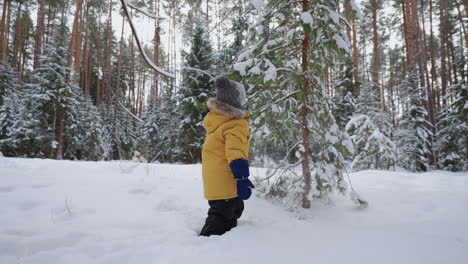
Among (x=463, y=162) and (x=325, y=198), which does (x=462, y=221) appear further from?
(x=463, y=162)

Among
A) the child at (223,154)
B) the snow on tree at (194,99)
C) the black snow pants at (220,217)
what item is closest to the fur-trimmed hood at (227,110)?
the child at (223,154)

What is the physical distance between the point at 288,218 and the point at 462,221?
2209 millimetres

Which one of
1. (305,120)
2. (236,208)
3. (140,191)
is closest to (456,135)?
(305,120)

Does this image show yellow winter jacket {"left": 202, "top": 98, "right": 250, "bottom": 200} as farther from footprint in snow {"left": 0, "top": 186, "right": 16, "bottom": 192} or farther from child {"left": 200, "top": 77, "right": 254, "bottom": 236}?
footprint in snow {"left": 0, "top": 186, "right": 16, "bottom": 192}

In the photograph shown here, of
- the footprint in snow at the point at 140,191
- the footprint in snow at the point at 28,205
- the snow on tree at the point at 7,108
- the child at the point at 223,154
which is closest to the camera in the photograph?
the child at the point at 223,154

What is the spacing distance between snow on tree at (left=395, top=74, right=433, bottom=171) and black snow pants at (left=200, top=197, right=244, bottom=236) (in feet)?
42.3

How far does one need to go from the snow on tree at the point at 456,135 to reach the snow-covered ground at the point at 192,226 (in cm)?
1170

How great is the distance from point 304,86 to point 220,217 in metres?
2.22

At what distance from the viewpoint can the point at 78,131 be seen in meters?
15.7

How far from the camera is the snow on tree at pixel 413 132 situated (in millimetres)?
12375

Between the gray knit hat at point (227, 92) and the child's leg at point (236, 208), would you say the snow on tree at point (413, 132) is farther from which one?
the gray knit hat at point (227, 92)

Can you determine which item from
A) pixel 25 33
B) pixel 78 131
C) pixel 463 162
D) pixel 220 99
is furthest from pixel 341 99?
A: pixel 25 33

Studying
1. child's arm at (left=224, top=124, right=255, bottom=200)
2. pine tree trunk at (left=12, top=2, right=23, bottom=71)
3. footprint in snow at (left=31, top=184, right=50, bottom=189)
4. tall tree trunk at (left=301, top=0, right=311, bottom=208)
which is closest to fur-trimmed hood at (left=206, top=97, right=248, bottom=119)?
child's arm at (left=224, top=124, right=255, bottom=200)

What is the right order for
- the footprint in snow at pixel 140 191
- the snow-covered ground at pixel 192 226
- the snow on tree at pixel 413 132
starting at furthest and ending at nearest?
the snow on tree at pixel 413 132 → the footprint in snow at pixel 140 191 → the snow-covered ground at pixel 192 226
